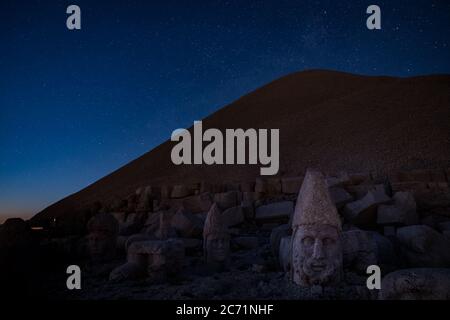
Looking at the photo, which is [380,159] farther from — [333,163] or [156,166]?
[156,166]

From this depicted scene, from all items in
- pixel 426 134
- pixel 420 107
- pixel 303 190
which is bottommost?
pixel 303 190

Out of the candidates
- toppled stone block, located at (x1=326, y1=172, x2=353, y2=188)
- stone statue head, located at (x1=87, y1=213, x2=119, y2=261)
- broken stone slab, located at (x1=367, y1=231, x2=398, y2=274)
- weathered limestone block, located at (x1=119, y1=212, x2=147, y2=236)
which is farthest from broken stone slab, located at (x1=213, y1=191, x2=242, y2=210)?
broken stone slab, located at (x1=367, y1=231, x2=398, y2=274)

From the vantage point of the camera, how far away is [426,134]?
21.1 meters

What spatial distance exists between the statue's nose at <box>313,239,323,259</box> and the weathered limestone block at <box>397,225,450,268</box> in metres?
2.86

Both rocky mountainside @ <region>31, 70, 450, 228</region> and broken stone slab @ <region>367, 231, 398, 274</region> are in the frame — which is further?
rocky mountainside @ <region>31, 70, 450, 228</region>

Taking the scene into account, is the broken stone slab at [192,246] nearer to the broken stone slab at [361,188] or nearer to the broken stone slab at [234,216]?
the broken stone slab at [234,216]

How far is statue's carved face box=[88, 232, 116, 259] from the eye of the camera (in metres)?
9.05

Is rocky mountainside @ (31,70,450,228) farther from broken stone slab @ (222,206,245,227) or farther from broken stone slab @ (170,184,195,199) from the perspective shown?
broken stone slab @ (222,206,245,227)

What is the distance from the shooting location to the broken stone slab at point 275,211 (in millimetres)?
11687

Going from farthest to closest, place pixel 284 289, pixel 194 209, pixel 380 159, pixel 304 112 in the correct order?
pixel 304 112, pixel 380 159, pixel 194 209, pixel 284 289

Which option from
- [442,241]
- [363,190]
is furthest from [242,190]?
[442,241]

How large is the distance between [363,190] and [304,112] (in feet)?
76.2

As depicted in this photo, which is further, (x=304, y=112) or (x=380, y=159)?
(x=304, y=112)

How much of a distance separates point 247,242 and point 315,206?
4.52 metres
